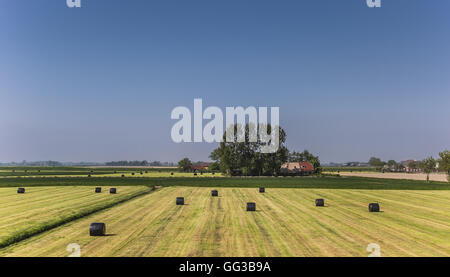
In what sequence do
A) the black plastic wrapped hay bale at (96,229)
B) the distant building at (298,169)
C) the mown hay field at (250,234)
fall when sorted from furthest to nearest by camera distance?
the distant building at (298,169), the black plastic wrapped hay bale at (96,229), the mown hay field at (250,234)

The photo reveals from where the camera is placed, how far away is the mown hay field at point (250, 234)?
1627cm

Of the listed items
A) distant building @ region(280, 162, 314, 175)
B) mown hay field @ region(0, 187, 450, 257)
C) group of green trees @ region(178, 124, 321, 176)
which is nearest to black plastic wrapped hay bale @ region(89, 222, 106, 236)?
mown hay field @ region(0, 187, 450, 257)

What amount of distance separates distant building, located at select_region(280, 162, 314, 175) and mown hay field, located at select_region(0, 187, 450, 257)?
370 feet

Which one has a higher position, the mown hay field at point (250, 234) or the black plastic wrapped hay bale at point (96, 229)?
the black plastic wrapped hay bale at point (96, 229)

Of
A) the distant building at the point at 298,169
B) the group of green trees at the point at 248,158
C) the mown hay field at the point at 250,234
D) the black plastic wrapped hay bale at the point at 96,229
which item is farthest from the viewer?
the distant building at the point at 298,169

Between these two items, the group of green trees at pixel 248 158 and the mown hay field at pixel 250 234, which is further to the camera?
the group of green trees at pixel 248 158

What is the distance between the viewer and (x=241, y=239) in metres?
18.6

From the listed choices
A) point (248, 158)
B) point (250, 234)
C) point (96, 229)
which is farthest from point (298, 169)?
point (96, 229)

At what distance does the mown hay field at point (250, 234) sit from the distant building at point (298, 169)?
112808 mm

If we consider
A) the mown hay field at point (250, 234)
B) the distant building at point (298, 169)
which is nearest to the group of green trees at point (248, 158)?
the distant building at point (298, 169)

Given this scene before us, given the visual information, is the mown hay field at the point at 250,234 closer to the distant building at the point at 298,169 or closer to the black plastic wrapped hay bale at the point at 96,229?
the black plastic wrapped hay bale at the point at 96,229

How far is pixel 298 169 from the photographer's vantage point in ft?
478
